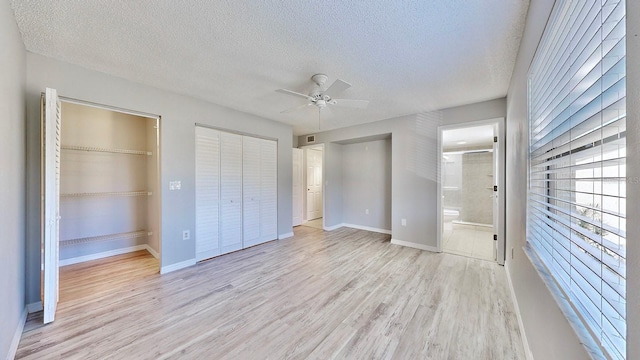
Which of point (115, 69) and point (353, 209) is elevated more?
point (115, 69)

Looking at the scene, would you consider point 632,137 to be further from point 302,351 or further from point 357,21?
point 302,351

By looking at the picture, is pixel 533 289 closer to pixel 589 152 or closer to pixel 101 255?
pixel 589 152

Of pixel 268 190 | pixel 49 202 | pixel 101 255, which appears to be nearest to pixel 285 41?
pixel 49 202

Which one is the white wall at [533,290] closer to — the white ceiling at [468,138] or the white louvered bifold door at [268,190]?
the white ceiling at [468,138]

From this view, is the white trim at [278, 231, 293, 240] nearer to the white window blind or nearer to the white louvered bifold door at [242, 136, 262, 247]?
the white louvered bifold door at [242, 136, 262, 247]

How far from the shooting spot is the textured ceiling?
157 cm

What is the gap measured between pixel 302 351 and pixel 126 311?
5.58 feet

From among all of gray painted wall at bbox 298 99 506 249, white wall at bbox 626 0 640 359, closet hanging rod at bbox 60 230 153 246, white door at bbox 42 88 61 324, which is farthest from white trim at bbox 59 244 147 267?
white wall at bbox 626 0 640 359

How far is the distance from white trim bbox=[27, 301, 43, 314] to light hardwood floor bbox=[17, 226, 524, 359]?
5.7 inches

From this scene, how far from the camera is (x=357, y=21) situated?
168 centimetres

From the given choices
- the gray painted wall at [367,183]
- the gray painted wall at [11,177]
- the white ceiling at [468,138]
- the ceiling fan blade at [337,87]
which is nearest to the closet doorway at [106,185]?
the gray painted wall at [11,177]

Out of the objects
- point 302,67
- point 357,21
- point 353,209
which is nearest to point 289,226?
point 353,209

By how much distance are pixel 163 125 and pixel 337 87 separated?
7.40 ft

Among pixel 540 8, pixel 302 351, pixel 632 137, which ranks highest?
pixel 540 8
